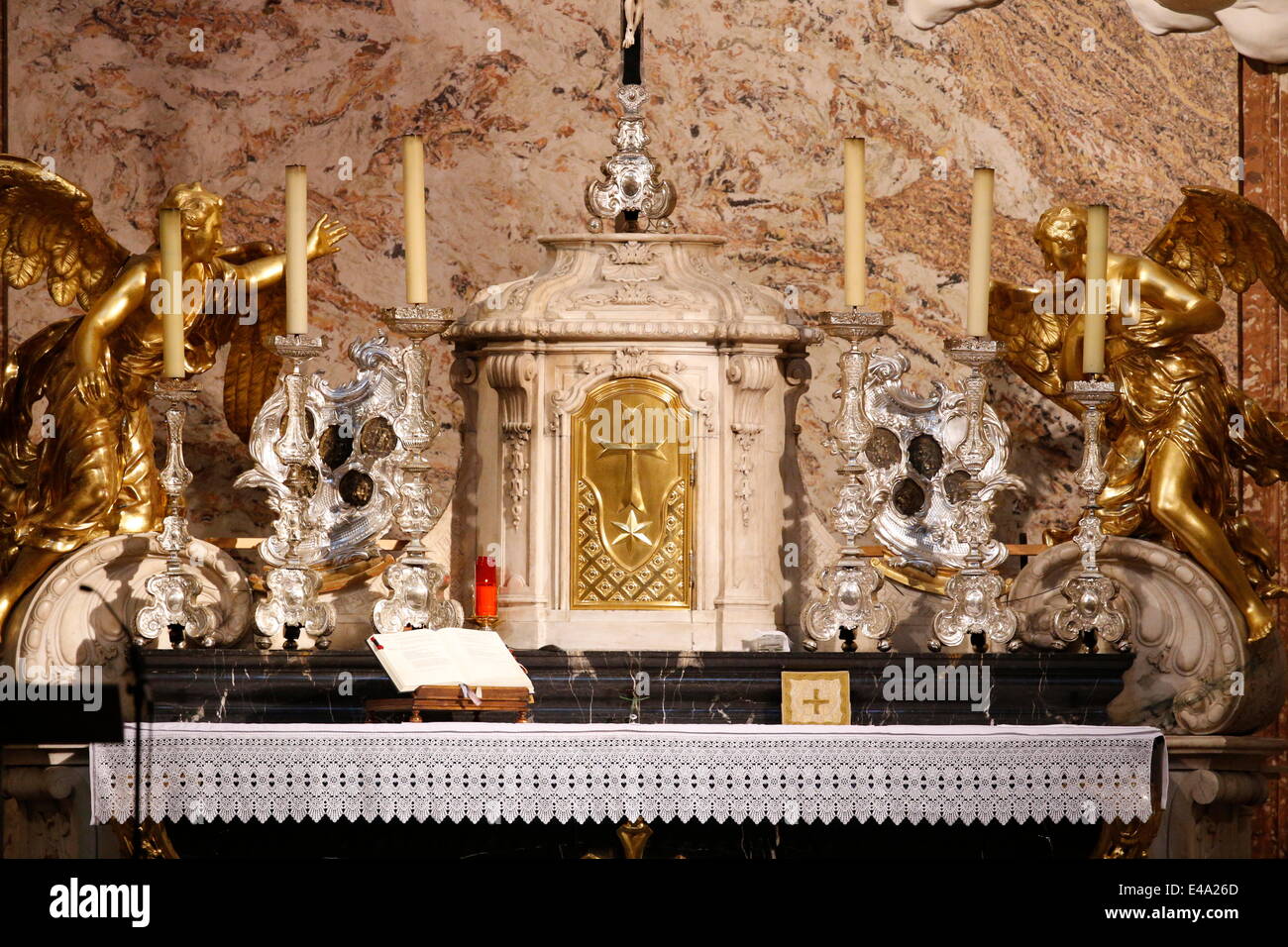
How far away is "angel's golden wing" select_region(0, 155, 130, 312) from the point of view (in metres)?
8.84

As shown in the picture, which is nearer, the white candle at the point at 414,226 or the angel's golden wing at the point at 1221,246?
the white candle at the point at 414,226

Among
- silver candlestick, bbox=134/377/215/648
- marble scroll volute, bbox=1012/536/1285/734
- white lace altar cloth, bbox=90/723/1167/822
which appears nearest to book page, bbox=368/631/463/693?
white lace altar cloth, bbox=90/723/1167/822

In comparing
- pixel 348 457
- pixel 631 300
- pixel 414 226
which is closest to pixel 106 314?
pixel 348 457

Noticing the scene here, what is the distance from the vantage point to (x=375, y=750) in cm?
744

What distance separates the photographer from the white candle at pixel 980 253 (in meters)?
8.21

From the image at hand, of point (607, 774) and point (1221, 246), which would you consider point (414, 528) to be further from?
point (1221, 246)

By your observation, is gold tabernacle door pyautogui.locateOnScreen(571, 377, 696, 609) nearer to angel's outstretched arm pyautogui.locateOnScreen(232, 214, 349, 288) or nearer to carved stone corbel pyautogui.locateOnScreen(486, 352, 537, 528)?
carved stone corbel pyautogui.locateOnScreen(486, 352, 537, 528)

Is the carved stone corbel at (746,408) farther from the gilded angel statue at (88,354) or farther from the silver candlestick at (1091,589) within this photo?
the gilded angel statue at (88,354)

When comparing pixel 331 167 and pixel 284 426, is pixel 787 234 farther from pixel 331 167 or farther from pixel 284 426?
pixel 284 426

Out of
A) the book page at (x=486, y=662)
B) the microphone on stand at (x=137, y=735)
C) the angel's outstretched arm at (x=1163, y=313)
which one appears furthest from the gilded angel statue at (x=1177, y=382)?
the microphone on stand at (x=137, y=735)

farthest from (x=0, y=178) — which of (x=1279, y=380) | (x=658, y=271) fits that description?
(x=1279, y=380)

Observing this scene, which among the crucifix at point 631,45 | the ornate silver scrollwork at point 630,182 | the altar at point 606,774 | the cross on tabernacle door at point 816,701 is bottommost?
the altar at point 606,774

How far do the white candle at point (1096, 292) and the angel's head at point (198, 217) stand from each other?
315 cm

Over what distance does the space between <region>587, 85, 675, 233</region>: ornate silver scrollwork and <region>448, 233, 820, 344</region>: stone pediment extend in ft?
0.42
